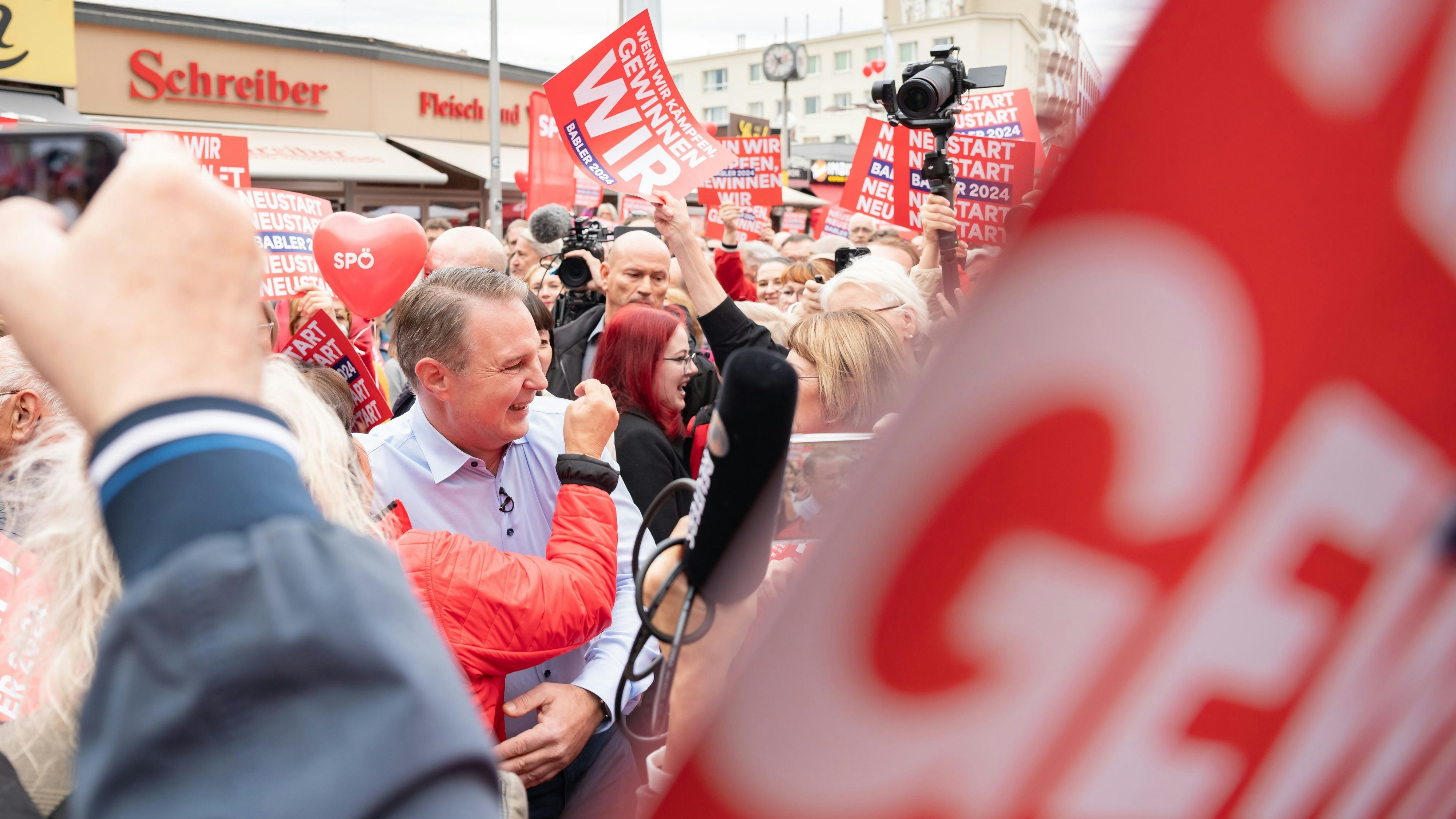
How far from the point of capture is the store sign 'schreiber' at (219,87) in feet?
54.1

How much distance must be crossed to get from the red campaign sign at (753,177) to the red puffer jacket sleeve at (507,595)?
684 cm

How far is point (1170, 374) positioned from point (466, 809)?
40 cm

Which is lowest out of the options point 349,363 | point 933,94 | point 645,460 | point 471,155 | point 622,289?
point 645,460

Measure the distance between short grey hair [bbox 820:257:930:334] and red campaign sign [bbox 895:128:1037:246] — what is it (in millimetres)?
264

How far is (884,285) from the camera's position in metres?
3.52

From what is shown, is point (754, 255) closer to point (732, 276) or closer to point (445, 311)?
point (732, 276)

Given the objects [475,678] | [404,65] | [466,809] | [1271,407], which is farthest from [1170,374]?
[404,65]

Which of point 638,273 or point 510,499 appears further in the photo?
point 638,273

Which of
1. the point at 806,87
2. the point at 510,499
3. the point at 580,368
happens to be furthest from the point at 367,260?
the point at 806,87

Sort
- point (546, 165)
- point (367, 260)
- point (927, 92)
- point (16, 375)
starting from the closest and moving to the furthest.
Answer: point (16, 375) → point (927, 92) → point (367, 260) → point (546, 165)

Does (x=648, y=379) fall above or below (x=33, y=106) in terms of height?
below

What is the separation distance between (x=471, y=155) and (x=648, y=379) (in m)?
18.6

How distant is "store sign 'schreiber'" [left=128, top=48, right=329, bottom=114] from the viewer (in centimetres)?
1648

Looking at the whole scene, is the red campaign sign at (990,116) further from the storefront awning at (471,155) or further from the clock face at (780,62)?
the clock face at (780,62)
